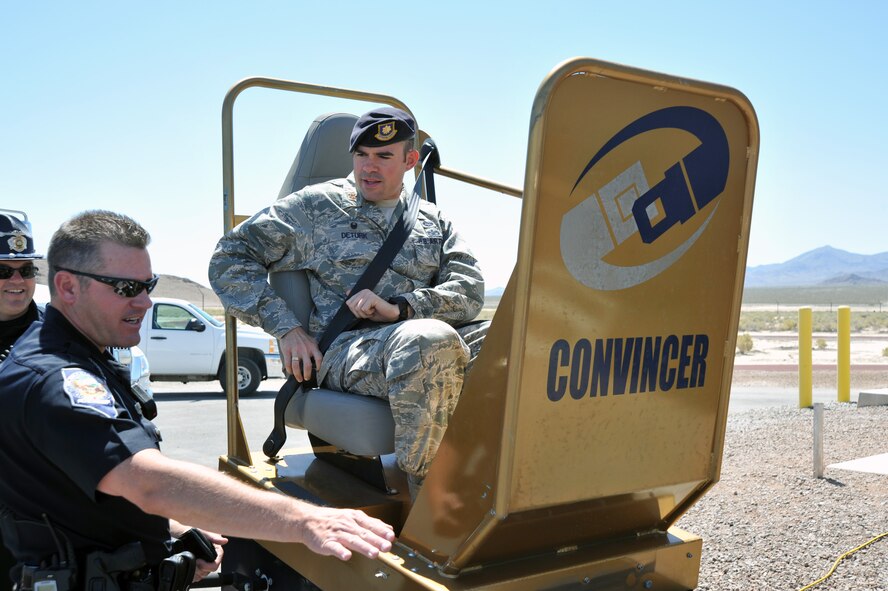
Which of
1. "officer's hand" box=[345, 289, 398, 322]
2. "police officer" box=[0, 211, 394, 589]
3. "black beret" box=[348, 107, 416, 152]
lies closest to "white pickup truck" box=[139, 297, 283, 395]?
"black beret" box=[348, 107, 416, 152]

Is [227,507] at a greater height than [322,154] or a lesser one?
lesser

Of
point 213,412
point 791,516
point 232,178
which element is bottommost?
point 213,412

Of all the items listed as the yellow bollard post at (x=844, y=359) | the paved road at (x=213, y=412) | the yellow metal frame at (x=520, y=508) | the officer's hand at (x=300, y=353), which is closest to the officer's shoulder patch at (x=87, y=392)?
the yellow metal frame at (x=520, y=508)

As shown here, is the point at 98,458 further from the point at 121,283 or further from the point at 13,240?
the point at 13,240

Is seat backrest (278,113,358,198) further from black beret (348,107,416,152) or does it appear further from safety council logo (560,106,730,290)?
safety council logo (560,106,730,290)

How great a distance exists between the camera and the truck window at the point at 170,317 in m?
14.7

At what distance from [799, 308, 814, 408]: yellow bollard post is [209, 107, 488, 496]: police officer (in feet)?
30.5

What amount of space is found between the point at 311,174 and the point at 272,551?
5.73ft

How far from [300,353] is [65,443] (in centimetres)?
123

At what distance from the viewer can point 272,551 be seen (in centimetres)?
301

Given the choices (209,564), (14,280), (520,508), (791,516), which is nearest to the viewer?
(520,508)

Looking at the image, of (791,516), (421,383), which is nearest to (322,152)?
(421,383)

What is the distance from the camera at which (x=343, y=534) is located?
191 cm

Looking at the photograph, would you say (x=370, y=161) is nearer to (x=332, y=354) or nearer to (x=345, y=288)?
(x=345, y=288)
